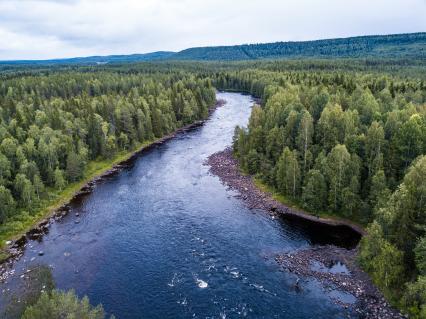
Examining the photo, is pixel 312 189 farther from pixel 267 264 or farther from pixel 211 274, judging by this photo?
pixel 211 274

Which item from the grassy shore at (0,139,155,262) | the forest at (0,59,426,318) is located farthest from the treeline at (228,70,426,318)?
the grassy shore at (0,139,155,262)

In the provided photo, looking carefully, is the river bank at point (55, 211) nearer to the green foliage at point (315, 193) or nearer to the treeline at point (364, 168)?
the treeline at point (364, 168)

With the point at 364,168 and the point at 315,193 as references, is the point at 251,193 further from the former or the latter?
the point at 364,168

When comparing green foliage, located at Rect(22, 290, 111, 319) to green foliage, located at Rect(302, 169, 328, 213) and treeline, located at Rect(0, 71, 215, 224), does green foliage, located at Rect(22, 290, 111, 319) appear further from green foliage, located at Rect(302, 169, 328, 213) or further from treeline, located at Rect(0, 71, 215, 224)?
green foliage, located at Rect(302, 169, 328, 213)

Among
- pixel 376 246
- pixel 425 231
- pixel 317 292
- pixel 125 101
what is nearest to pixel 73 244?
pixel 317 292

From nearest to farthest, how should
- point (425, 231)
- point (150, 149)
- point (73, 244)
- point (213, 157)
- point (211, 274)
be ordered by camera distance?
point (425, 231) < point (211, 274) < point (73, 244) < point (213, 157) < point (150, 149)

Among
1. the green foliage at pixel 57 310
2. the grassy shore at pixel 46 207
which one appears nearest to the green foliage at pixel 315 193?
the green foliage at pixel 57 310

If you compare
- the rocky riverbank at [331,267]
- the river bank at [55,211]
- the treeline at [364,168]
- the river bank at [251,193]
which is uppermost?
the treeline at [364,168]

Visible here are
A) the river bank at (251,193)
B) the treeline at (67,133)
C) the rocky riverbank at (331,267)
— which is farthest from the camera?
the treeline at (67,133)
